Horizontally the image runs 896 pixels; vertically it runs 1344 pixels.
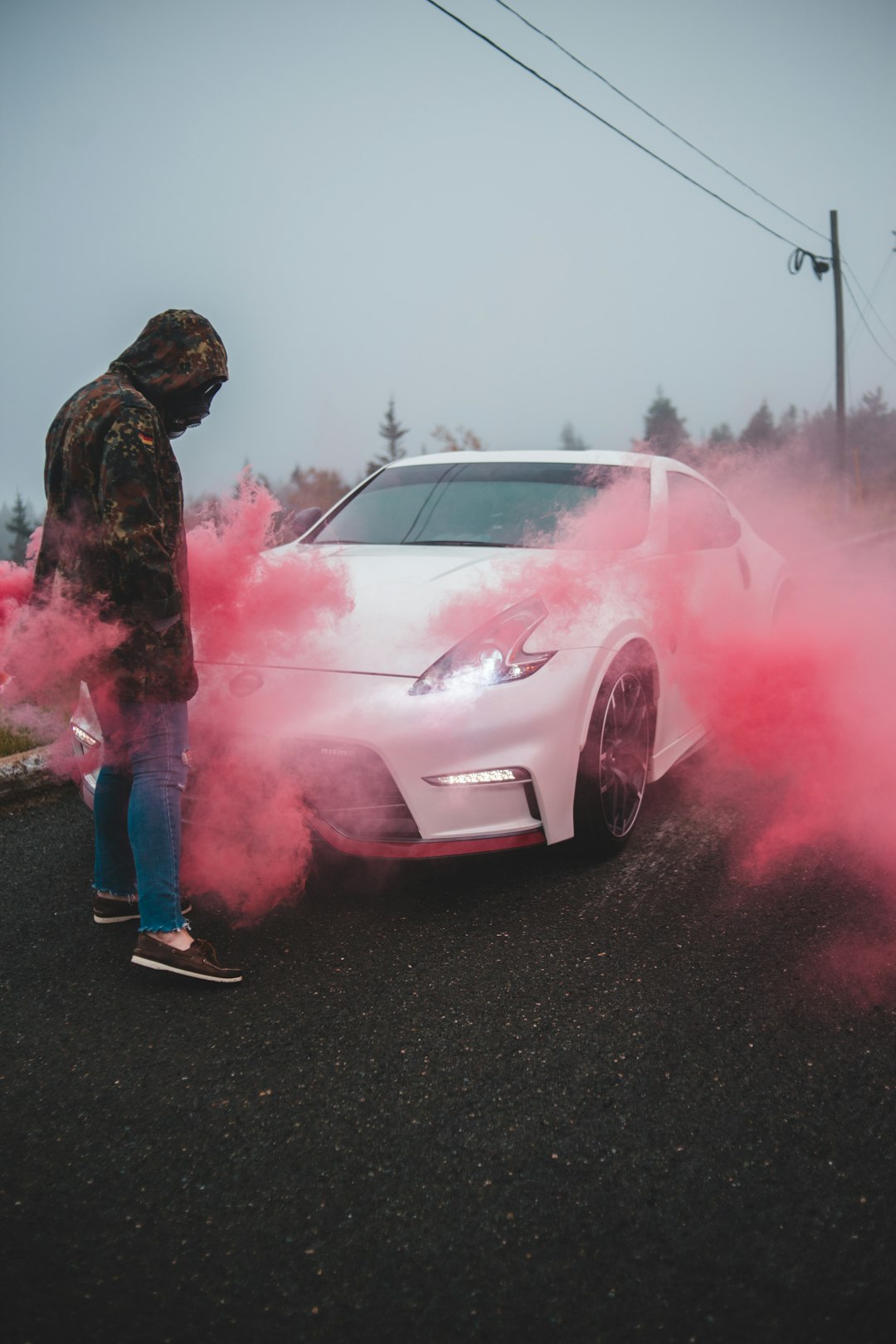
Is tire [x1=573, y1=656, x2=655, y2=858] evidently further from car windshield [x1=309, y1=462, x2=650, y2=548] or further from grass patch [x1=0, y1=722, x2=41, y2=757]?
grass patch [x1=0, y1=722, x2=41, y2=757]

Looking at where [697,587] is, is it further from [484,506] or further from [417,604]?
[417,604]

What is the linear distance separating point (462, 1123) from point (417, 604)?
1702 mm

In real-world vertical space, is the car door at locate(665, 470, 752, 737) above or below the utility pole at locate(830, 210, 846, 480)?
below

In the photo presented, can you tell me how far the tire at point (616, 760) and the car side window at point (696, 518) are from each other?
2.68 ft

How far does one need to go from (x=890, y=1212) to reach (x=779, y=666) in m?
3.11

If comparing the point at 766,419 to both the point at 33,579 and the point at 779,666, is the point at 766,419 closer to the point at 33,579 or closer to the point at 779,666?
the point at 779,666

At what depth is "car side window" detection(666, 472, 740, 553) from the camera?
4105mm

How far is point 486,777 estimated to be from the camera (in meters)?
2.86

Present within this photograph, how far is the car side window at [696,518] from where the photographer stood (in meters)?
4.11

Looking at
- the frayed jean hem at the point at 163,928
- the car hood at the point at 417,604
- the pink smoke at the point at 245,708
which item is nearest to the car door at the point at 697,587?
the car hood at the point at 417,604

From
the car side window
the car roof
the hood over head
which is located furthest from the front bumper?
the car roof

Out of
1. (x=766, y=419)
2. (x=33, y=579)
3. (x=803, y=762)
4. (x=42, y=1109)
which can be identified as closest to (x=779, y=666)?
(x=803, y=762)

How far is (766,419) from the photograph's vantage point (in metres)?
36.2

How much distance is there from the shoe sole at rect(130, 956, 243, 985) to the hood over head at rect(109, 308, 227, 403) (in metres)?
1.58
